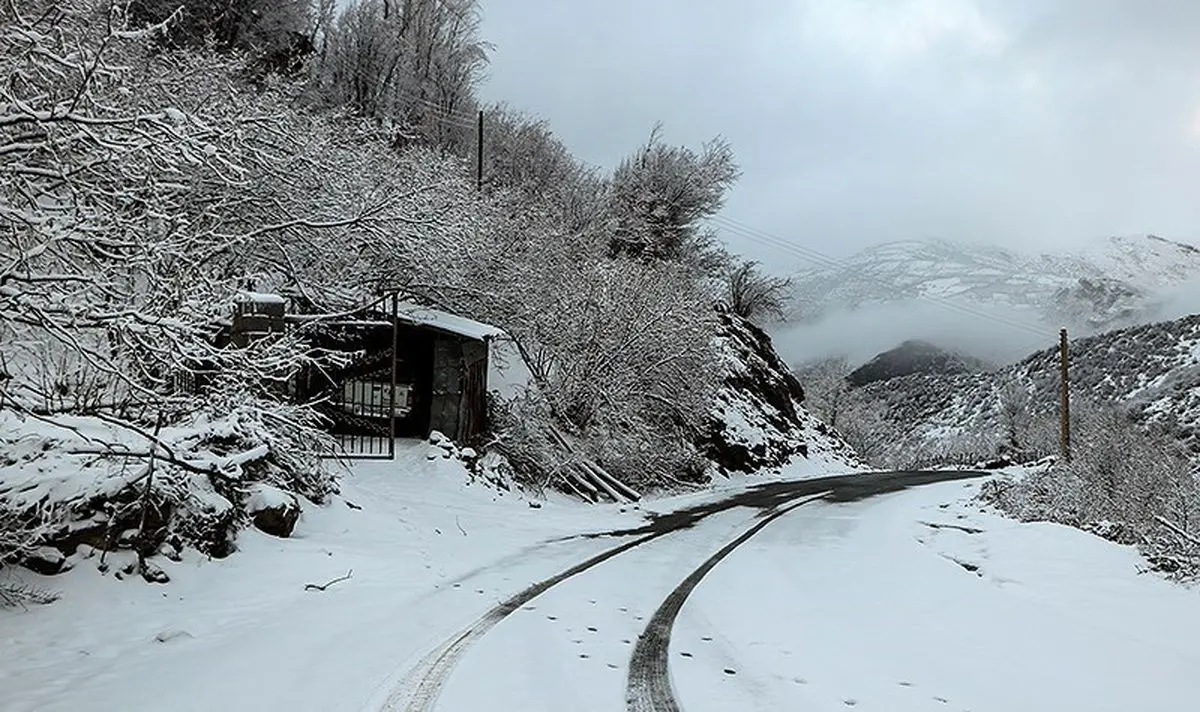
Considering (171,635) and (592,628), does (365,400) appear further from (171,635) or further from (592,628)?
(592,628)

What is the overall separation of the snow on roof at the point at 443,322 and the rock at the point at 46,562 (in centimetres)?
1039

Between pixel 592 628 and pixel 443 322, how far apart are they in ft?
38.2

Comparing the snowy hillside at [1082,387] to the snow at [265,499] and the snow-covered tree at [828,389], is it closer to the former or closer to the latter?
the snow-covered tree at [828,389]

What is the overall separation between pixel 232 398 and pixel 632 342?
12.6 meters

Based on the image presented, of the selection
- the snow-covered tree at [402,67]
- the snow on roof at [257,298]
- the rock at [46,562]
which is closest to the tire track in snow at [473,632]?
the rock at [46,562]

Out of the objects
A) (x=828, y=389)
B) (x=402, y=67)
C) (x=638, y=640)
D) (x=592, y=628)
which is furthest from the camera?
(x=828, y=389)

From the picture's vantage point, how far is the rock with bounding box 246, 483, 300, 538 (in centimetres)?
904

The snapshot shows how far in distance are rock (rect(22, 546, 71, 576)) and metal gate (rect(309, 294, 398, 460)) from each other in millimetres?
9230

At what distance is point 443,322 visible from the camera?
17.5m

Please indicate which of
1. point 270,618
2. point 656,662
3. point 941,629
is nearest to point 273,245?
point 270,618

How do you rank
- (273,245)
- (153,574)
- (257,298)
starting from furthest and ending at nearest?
(273,245) → (257,298) → (153,574)

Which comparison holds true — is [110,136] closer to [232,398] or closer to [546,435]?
[232,398]

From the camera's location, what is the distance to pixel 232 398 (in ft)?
28.0

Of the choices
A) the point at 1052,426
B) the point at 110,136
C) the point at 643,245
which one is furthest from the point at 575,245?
the point at 1052,426
